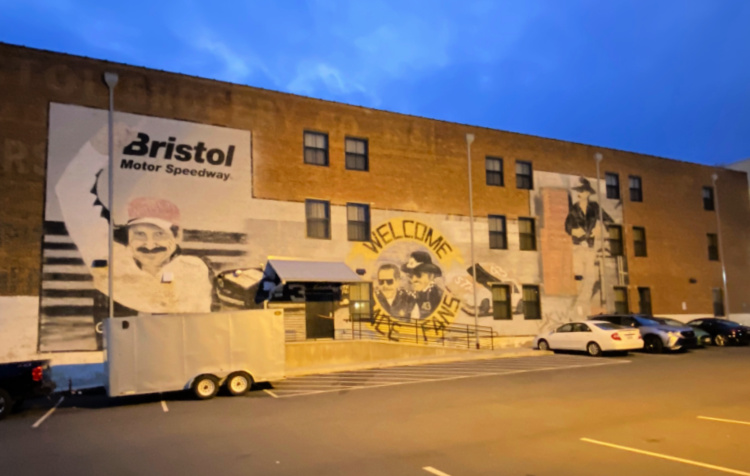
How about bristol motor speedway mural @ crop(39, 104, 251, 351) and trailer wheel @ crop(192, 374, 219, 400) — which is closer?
trailer wheel @ crop(192, 374, 219, 400)

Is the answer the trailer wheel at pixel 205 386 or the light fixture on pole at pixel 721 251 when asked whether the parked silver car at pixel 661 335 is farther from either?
the trailer wheel at pixel 205 386

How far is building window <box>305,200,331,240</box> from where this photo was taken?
24.6 meters

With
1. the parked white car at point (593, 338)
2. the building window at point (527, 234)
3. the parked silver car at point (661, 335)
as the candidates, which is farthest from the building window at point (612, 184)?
the parked white car at point (593, 338)

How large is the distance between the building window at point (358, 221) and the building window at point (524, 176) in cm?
909

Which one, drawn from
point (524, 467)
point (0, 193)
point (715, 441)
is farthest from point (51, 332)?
point (715, 441)

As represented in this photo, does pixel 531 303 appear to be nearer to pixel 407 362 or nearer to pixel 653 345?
pixel 653 345

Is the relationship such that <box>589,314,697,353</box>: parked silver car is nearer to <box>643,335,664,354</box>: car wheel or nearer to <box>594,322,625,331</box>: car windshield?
<box>643,335,664,354</box>: car wheel

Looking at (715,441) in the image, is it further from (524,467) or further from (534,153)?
(534,153)

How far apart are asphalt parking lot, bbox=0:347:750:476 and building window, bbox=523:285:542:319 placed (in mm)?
12017

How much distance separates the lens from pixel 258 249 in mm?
23062

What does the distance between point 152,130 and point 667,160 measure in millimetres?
30065

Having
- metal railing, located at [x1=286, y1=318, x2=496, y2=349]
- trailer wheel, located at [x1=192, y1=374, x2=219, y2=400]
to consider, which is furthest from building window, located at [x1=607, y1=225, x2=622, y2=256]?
trailer wheel, located at [x1=192, y1=374, x2=219, y2=400]

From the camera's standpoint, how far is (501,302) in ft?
96.2

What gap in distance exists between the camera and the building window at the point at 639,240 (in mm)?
34844
